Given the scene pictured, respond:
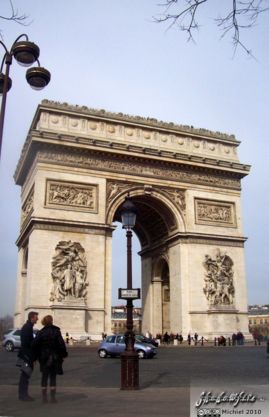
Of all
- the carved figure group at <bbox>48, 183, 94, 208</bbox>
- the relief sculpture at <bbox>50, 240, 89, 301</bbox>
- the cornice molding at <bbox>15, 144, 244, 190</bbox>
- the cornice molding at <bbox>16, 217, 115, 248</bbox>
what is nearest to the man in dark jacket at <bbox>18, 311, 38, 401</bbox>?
the relief sculpture at <bbox>50, 240, 89, 301</bbox>

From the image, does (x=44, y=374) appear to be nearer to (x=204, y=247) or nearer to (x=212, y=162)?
(x=204, y=247)

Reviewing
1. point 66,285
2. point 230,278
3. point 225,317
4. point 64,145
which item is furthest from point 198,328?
point 64,145

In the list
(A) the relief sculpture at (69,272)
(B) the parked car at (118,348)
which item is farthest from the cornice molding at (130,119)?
(B) the parked car at (118,348)

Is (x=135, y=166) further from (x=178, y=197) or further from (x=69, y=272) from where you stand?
(x=69, y=272)

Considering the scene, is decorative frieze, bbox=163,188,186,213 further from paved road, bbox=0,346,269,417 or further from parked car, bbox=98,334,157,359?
paved road, bbox=0,346,269,417

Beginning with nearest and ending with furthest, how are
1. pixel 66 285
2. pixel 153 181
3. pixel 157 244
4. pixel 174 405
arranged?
1. pixel 174 405
2. pixel 66 285
3. pixel 153 181
4. pixel 157 244

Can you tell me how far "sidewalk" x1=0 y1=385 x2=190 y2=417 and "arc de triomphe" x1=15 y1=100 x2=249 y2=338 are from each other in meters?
18.0

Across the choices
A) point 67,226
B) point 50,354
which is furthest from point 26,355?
point 67,226

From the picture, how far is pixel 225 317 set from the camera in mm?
31312

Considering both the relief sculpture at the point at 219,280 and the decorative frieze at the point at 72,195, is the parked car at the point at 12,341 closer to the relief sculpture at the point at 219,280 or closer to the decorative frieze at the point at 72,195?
the decorative frieze at the point at 72,195

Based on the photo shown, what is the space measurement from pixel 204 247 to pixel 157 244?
178 inches

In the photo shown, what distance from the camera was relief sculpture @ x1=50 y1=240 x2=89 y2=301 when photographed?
90.7 feet

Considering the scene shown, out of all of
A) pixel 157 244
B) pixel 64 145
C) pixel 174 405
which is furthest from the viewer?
pixel 157 244

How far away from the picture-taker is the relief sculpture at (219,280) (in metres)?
31.8
